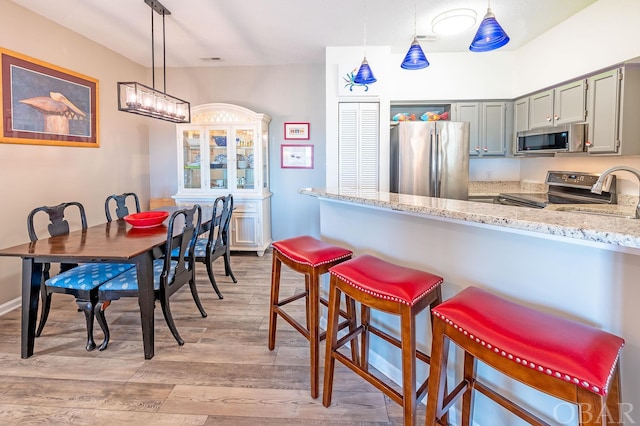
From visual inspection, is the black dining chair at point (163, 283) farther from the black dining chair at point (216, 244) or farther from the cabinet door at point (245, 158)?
the cabinet door at point (245, 158)

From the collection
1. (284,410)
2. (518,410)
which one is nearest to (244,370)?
(284,410)

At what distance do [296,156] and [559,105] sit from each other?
123 inches

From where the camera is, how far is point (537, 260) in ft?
3.95

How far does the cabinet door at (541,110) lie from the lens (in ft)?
11.4

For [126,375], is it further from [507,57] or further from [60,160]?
[507,57]

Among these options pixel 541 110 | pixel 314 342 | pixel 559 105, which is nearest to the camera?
pixel 314 342

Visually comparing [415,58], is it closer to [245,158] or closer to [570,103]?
[570,103]

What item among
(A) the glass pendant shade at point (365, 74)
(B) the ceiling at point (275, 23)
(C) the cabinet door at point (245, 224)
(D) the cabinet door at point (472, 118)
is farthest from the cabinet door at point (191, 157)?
(D) the cabinet door at point (472, 118)

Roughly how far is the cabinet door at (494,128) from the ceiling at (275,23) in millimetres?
755

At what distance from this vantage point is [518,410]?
110cm

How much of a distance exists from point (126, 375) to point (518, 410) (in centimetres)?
201

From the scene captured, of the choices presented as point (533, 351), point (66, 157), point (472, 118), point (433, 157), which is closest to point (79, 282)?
point (66, 157)

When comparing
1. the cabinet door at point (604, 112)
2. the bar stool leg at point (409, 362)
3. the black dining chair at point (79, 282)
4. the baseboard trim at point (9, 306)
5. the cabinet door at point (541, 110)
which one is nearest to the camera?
the bar stool leg at point (409, 362)

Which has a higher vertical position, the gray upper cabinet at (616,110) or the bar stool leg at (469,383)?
the gray upper cabinet at (616,110)
